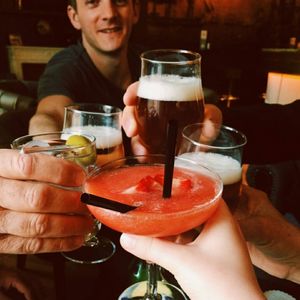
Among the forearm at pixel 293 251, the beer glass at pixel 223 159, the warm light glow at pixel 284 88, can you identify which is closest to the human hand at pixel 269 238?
the forearm at pixel 293 251

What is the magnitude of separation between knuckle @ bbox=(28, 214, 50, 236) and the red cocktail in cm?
15

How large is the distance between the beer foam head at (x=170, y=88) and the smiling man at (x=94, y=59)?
5.84 feet

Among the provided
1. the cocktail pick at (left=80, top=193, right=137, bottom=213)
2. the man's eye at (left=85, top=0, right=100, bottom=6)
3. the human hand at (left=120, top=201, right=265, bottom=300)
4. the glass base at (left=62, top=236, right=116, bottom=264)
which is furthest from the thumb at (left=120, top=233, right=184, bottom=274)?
the man's eye at (left=85, top=0, right=100, bottom=6)

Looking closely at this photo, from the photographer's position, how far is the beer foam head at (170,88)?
140 centimetres

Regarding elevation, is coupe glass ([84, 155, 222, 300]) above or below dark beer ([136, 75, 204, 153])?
below

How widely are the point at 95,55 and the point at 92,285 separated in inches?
108

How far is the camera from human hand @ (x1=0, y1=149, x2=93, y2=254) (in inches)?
38.8

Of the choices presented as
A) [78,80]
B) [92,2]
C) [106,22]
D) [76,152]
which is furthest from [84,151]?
[92,2]

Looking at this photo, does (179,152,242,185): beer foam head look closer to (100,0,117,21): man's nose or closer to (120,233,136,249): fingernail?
(120,233,136,249): fingernail

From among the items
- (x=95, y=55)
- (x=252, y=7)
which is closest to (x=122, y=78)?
(x=95, y=55)

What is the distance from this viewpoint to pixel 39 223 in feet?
3.40

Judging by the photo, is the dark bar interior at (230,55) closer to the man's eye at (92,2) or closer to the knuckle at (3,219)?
the man's eye at (92,2)

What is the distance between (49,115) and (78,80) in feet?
3.27

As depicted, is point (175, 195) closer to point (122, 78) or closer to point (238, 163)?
point (238, 163)
